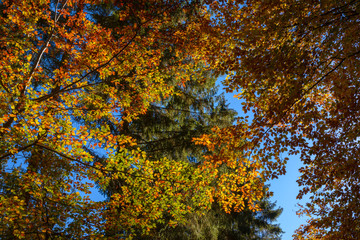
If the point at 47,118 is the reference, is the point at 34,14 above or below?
above

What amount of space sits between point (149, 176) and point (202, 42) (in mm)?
4393

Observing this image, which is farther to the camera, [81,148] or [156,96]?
[156,96]

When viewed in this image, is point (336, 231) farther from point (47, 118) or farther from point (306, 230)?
point (47, 118)

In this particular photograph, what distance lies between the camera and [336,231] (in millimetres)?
7531

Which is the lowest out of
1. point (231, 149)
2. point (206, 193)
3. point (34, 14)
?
point (206, 193)

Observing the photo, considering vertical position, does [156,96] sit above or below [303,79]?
above

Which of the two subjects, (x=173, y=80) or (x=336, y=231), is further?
(x=173, y=80)

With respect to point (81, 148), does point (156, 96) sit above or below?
above

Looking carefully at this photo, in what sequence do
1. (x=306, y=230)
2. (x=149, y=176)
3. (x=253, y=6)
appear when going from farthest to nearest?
(x=306, y=230) → (x=253, y=6) → (x=149, y=176)

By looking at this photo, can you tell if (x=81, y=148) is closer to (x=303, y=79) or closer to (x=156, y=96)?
(x=156, y=96)

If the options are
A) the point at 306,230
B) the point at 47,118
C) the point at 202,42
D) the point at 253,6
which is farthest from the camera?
the point at 306,230

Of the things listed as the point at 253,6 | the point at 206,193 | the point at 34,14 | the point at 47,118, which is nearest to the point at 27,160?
the point at 47,118

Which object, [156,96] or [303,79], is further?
[156,96]

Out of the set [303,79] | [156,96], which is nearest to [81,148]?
[156,96]
